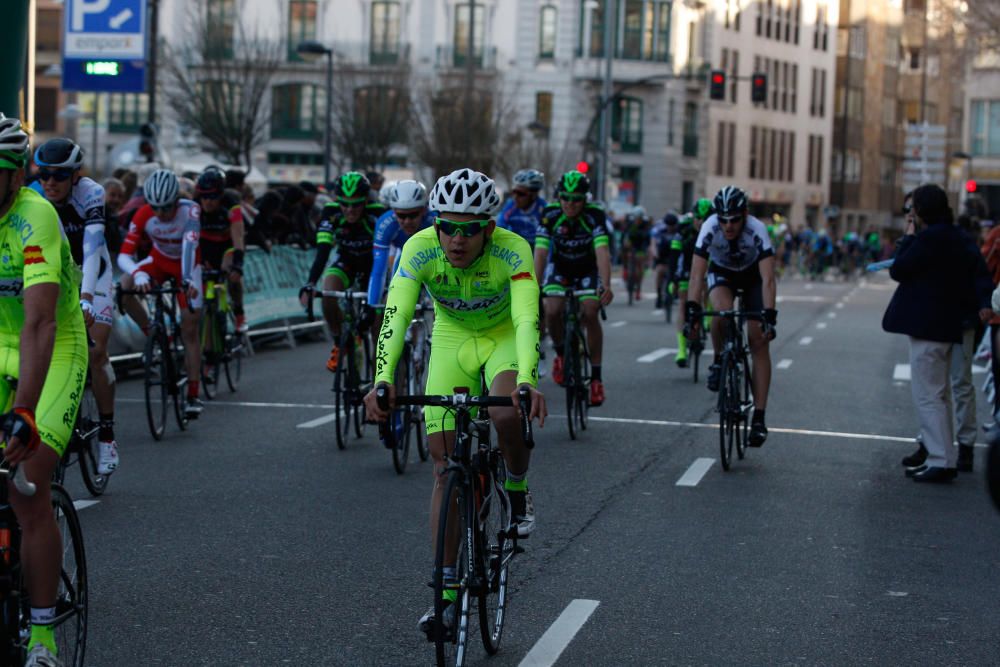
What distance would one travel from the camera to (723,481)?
34.9 ft

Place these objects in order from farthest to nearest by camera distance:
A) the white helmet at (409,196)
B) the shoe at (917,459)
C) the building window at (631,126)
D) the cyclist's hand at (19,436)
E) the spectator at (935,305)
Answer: the building window at (631,126), the shoe at (917,459), the spectator at (935,305), the white helmet at (409,196), the cyclist's hand at (19,436)

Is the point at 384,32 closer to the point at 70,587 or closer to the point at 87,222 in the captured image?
the point at 87,222

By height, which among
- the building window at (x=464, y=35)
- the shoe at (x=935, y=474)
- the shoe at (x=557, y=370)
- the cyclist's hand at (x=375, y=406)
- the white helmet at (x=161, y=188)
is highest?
the building window at (x=464, y=35)

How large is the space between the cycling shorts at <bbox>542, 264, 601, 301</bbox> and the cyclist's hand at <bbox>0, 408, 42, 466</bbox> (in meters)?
8.55

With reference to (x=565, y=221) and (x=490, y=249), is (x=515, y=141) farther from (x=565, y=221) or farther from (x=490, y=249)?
(x=490, y=249)

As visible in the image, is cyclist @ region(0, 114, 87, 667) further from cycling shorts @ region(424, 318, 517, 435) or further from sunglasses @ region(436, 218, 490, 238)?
cycling shorts @ region(424, 318, 517, 435)

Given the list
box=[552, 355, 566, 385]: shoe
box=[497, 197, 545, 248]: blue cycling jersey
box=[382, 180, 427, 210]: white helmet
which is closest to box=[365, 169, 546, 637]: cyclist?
box=[382, 180, 427, 210]: white helmet

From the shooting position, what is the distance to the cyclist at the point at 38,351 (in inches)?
194

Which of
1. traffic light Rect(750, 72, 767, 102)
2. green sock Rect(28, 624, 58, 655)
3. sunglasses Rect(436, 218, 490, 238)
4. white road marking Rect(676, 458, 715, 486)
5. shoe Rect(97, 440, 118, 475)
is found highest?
traffic light Rect(750, 72, 767, 102)

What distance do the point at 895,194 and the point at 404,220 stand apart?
90.7 metres

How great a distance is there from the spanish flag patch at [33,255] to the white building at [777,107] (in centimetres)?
7023

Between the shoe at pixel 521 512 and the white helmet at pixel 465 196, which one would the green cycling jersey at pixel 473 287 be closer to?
the white helmet at pixel 465 196

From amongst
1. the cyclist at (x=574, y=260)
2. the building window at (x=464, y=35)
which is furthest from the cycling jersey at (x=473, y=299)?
the building window at (x=464, y=35)

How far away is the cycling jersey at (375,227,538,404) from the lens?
609 cm
